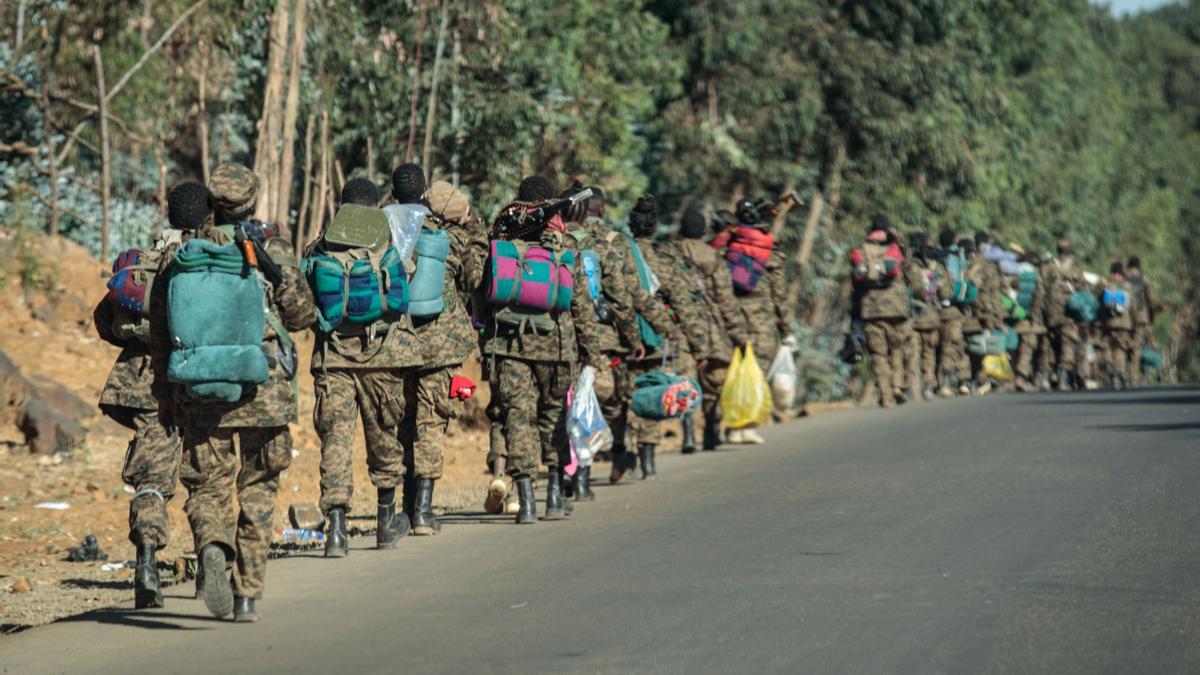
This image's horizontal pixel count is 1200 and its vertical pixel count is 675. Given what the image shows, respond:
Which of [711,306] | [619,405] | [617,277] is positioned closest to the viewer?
[617,277]

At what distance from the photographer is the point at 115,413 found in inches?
356

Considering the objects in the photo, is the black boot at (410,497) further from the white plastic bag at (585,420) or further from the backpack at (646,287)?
the backpack at (646,287)

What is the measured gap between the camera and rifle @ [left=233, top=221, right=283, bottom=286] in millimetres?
7547

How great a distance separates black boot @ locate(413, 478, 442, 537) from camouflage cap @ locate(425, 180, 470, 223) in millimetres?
1543

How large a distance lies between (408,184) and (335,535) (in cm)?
195

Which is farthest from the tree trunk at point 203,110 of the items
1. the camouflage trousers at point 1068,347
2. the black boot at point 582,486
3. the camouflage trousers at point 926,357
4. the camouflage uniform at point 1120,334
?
the camouflage uniform at point 1120,334

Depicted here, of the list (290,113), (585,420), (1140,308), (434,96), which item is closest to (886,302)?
(434,96)

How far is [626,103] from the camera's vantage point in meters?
25.1

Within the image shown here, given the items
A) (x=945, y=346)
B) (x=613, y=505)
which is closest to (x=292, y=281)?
(x=613, y=505)

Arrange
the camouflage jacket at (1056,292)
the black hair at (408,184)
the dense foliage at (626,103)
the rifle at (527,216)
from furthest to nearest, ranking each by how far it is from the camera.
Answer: the camouflage jacket at (1056,292) < the dense foliage at (626,103) < the rifle at (527,216) < the black hair at (408,184)

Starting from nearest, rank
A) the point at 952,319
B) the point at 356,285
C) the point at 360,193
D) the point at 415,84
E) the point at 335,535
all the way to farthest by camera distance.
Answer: the point at 356,285 < the point at 360,193 < the point at 335,535 < the point at 415,84 < the point at 952,319

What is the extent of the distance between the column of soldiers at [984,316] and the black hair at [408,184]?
1191 cm

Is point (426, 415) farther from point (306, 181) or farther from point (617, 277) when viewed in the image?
point (306, 181)

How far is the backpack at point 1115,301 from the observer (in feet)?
92.2
